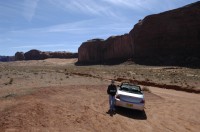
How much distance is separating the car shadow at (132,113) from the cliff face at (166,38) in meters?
55.4

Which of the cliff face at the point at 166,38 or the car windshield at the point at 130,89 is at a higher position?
the cliff face at the point at 166,38

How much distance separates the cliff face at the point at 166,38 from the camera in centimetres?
7238

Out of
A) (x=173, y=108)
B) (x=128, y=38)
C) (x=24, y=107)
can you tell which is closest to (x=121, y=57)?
(x=128, y=38)

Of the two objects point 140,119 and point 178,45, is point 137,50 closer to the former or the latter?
point 178,45

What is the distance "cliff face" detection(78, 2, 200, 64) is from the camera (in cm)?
7238

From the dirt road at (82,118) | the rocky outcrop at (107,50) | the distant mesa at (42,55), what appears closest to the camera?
the dirt road at (82,118)

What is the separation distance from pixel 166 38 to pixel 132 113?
67878 millimetres

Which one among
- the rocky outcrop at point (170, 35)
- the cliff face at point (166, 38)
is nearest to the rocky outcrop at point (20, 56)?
the cliff face at point (166, 38)

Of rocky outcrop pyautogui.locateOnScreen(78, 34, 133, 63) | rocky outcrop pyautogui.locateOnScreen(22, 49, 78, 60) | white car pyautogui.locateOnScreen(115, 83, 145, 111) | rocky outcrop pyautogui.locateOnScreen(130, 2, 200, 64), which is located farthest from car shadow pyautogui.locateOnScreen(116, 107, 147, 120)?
rocky outcrop pyautogui.locateOnScreen(22, 49, 78, 60)

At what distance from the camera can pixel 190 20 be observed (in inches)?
2901

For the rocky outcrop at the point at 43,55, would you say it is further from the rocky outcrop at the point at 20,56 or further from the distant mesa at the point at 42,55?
the rocky outcrop at the point at 20,56

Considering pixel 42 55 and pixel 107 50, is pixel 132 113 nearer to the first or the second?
pixel 107 50

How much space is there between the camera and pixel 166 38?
262ft

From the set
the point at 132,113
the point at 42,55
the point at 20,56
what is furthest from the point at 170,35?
the point at 20,56
